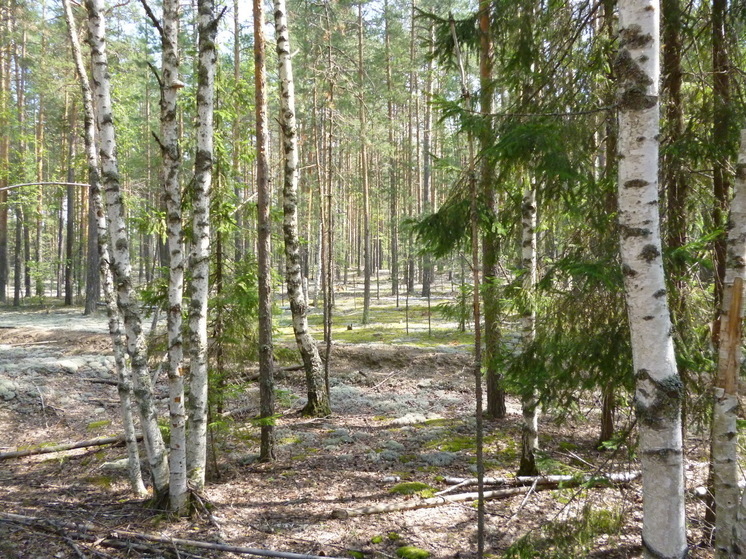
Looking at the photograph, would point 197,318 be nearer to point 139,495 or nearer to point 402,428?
point 139,495

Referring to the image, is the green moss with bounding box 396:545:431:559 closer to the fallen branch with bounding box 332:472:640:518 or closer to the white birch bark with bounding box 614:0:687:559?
the fallen branch with bounding box 332:472:640:518

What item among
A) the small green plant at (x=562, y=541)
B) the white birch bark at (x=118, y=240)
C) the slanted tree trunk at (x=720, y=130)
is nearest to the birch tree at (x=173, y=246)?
the white birch bark at (x=118, y=240)

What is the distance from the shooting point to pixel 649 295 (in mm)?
2807

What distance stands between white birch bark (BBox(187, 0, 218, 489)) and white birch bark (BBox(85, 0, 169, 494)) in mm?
404

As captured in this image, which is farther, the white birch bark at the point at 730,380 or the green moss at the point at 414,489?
the green moss at the point at 414,489

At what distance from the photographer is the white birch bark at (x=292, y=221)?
8.39m

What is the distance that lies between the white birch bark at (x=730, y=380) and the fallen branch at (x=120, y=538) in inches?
123

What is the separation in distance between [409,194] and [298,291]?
60.0ft

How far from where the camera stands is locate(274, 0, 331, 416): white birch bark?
8391 mm

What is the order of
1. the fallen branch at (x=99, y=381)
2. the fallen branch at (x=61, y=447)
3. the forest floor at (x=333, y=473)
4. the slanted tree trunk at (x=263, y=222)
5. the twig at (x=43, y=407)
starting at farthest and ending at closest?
the fallen branch at (x=99, y=381) < the twig at (x=43, y=407) < the fallen branch at (x=61, y=447) < the slanted tree trunk at (x=263, y=222) < the forest floor at (x=333, y=473)

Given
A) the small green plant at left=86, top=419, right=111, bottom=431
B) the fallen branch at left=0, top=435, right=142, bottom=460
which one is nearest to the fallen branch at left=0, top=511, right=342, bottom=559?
the fallen branch at left=0, top=435, right=142, bottom=460

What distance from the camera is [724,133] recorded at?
390cm

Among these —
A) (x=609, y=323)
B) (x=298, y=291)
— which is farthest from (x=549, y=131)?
(x=298, y=291)

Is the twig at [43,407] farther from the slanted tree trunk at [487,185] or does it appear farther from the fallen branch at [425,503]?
the slanted tree trunk at [487,185]
